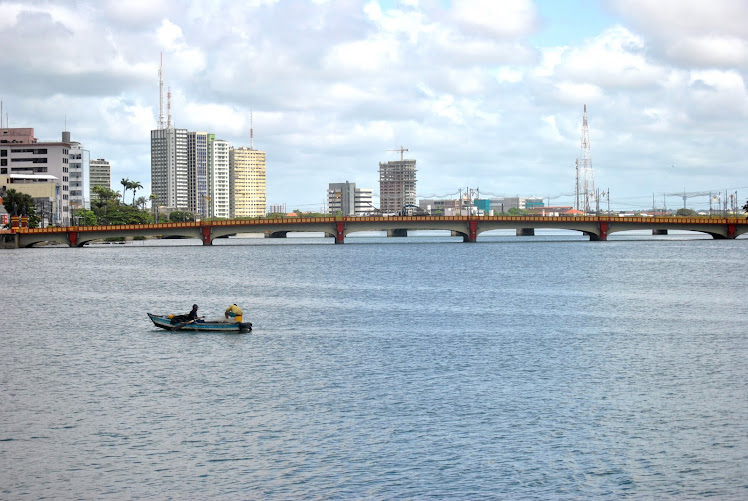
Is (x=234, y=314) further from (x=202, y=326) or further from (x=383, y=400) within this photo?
(x=383, y=400)

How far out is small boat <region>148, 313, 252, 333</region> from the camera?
205 feet

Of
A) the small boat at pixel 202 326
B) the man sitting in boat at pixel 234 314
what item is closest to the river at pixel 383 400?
the small boat at pixel 202 326

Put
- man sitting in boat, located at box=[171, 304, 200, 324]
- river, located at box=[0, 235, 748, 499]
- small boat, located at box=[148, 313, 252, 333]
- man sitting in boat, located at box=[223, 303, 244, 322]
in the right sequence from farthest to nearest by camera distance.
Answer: man sitting in boat, located at box=[171, 304, 200, 324], man sitting in boat, located at box=[223, 303, 244, 322], small boat, located at box=[148, 313, 252, 333], river, located at box=[0, 235, 748, 499]

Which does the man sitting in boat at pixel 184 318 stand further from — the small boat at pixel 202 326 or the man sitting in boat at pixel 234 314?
the man sitting in boat at pixel 234 314

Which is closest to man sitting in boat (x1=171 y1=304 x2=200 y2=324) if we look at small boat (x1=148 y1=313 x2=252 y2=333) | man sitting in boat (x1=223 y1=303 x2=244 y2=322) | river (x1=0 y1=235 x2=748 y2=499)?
small boat (x1=148 y1=313 x2=252 y2=333)

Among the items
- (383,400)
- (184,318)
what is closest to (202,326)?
(184,318)

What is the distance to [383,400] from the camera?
1585 inches

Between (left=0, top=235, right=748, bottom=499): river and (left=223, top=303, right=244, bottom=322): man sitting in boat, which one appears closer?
(left=0, top=235, right=748, bottom=499): river

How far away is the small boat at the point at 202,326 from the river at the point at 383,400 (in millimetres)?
761

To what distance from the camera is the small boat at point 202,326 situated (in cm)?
6247

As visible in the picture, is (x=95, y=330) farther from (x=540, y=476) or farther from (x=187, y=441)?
(x=540, y=476)

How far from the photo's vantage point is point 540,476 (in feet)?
98.7

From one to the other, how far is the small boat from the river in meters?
0.76

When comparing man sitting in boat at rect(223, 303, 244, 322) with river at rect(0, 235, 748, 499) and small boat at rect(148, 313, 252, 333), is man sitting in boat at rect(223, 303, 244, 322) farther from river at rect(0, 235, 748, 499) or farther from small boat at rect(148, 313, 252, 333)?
river at rect(0, 235, 748, 499)
